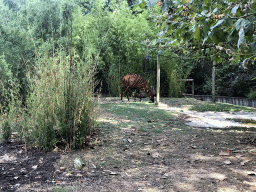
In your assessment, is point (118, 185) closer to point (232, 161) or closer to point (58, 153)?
point (58, 153)

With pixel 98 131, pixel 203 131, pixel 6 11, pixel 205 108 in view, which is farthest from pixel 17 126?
pixel 6 11

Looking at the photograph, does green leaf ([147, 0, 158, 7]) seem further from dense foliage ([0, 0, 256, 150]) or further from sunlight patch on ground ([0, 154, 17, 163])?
sunlight patch on ground ([0, 154, 17, 163])

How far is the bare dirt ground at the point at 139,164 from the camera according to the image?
2051 millimetres

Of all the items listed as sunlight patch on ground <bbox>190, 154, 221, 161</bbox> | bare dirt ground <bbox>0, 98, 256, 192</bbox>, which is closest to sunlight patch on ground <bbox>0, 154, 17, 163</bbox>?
bare dirt ground <bbox>0, 98, 256, 192</bbox>

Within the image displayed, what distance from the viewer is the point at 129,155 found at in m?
2.88

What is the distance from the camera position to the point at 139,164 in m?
2.63

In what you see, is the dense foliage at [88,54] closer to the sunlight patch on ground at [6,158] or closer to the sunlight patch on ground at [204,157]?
the sunlight patch on ground at [6,158]

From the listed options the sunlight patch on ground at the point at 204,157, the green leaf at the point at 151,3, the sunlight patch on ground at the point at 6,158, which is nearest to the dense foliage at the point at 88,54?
the green leaf at the point at 151,3

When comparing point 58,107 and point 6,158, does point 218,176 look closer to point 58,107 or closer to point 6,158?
point 58,107

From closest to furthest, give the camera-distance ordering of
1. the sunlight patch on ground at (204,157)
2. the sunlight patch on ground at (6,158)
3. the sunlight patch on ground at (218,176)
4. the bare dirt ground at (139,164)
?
the bare dirt ground at (139,164) < the sunlight patch on ground at (218,176) < the sunlight patch on ground at (6,158) < the sunlight patch on ground at (204,157)

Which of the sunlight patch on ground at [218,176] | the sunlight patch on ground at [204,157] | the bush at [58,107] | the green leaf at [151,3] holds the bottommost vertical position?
the sunlight patch on ground at [218,176]

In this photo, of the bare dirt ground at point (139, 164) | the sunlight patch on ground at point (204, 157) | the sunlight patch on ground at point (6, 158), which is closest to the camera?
the bare dirt ground at point (139, 164)

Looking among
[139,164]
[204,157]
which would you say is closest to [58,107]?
[139,164]

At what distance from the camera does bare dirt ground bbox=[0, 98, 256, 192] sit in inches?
80.7
